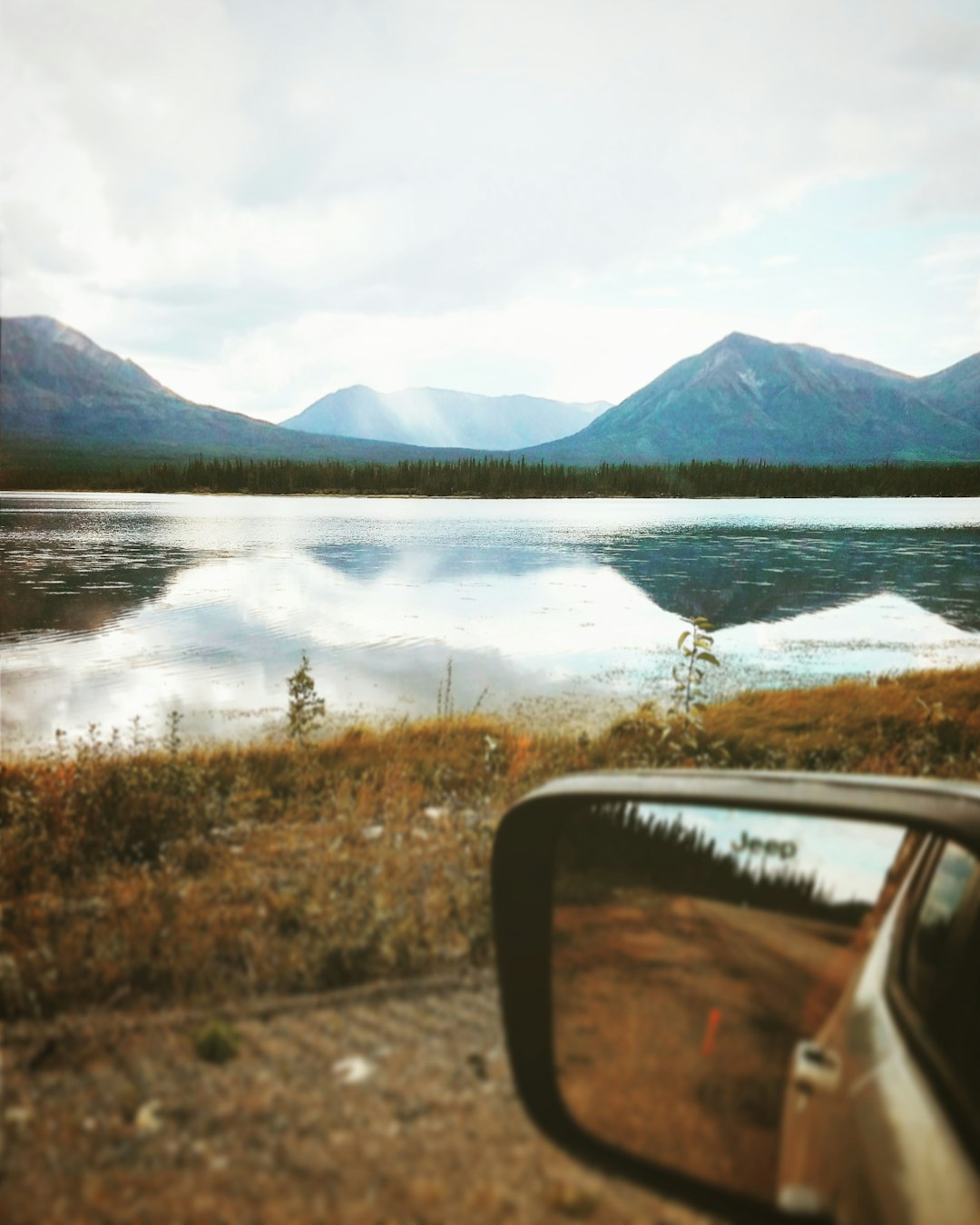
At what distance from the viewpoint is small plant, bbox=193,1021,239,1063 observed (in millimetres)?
3092

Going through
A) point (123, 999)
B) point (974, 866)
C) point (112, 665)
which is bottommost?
point (112, 665)

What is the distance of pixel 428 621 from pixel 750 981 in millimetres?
24033

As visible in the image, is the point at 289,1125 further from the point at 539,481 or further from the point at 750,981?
the point at 539,481

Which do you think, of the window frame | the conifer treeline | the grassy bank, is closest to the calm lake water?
the grassy bank

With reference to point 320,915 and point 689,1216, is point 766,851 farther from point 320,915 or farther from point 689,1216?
point 320,915

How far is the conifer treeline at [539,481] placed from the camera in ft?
558

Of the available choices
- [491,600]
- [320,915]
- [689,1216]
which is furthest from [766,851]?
[491,600]

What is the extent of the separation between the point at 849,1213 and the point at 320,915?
11.8 ft

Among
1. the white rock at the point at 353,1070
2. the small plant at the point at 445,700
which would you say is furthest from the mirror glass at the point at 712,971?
the small plant at the point at 445,700

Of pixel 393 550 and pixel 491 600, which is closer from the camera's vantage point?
pixel 491 600

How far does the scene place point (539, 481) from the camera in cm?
17988

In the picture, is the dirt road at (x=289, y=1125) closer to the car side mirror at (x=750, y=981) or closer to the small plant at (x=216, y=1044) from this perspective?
the small plant at (x=216, y=1044)

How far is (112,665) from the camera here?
59.1 feet

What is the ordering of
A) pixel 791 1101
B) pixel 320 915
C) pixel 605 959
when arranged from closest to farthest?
pixel 791 1101, pixel 605 959, pixel 320 915
